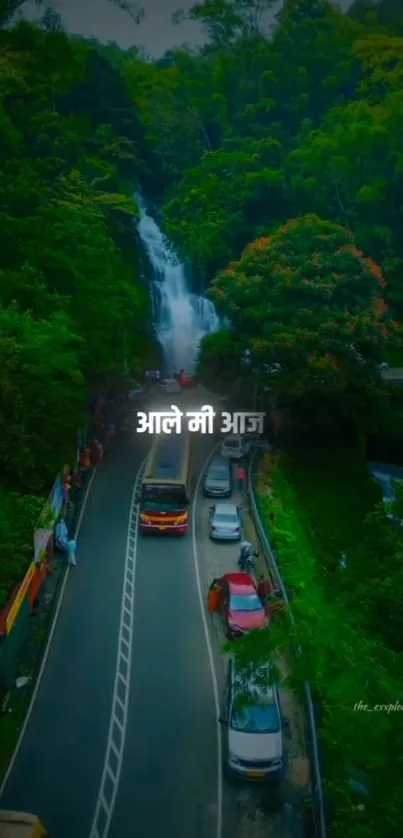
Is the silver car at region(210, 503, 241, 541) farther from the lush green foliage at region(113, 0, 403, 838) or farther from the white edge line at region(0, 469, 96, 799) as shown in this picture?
the white edge line at region(0, 469, 96, 799)

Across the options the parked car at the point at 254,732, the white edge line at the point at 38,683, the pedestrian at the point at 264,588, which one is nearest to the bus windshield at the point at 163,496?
the white edge line at the point at 38,683

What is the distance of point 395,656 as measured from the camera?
10047 millimetres

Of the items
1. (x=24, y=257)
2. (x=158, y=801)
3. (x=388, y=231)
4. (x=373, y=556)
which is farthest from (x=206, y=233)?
(x=158, y=801)

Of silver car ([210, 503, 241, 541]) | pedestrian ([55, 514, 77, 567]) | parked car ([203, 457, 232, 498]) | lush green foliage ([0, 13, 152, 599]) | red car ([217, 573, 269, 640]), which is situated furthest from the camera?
parked car ([203, 457, 232, 498])

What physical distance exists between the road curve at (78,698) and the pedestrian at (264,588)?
3368mm

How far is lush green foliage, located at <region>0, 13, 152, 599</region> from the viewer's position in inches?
715

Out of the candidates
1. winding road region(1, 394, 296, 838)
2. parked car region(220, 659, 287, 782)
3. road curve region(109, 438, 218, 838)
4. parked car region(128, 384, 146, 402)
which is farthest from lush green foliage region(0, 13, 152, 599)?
parked car region(220, 659, 287, 782)

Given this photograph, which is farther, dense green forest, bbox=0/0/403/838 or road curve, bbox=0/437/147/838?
road curve, bbox=0/437/147/838

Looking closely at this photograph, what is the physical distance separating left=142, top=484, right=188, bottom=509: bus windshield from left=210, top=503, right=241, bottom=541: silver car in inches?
44.1

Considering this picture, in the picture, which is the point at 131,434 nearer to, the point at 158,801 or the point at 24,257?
the point at 24,257

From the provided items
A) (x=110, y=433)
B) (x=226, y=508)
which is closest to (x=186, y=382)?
(x=110, y=433)

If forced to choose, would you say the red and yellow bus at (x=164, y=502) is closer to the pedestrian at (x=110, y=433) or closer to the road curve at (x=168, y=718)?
the road curve at (x=168, y=718)

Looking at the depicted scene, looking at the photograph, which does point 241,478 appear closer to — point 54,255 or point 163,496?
point 163,496

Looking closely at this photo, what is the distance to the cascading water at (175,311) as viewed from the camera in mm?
36281
